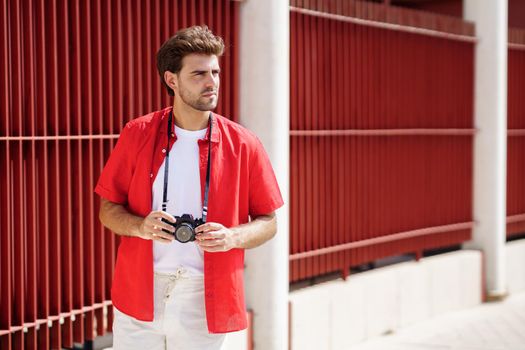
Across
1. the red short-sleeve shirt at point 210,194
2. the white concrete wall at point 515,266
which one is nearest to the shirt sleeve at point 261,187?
the red short-sleeve shirt at point 210,194

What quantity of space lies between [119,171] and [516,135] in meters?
7.23

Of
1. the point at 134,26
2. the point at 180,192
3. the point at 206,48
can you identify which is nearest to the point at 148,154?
the point at 180,192

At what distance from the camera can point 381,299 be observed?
7.80m

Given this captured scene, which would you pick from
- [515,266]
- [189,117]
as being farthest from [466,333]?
[189,117]

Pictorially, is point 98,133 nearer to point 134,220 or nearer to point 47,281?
point 47,281

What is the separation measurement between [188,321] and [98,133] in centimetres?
208

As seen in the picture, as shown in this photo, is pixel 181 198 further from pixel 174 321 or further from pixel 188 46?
pixel 188 46

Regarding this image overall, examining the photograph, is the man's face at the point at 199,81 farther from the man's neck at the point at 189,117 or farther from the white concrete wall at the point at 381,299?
the white concrete wall at the point at 381,299

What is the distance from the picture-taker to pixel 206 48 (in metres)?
3.49

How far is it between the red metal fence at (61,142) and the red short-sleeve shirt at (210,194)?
4.50 ft

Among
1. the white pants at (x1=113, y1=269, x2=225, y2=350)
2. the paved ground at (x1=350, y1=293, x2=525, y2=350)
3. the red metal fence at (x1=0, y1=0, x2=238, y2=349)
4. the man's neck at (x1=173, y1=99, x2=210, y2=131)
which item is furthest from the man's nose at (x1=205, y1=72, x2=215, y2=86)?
the paved ground at (x1=350, y1=293, x2=525, y2=350)

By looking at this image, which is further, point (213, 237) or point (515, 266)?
point (515, 266)

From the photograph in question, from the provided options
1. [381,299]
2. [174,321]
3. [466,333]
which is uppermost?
[174,321]

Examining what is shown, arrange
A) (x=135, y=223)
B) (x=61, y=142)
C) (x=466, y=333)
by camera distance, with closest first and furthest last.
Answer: (x=135, y=223), (x=61, y=142), (x=466, y=333)
